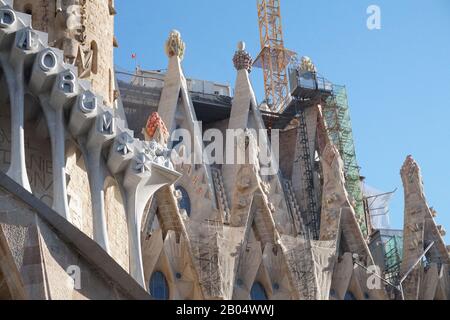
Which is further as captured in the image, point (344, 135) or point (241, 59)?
point (344, 135)

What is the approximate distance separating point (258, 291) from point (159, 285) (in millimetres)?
2744

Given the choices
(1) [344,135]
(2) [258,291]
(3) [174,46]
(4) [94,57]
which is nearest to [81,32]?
(4) [94,57]

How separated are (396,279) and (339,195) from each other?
9.25 feet

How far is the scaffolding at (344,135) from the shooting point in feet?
107

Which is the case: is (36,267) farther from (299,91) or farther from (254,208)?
(299,91)

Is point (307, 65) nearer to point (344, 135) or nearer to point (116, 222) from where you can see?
point (344, 135)

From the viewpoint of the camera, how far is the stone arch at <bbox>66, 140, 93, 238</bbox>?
48.0 feet

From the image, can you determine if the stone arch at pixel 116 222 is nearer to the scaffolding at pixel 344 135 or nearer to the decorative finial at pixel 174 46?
the decorative finial at pixel 174 46

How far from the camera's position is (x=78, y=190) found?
15.0m

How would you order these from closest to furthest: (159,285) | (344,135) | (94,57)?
(94,57), (159,285), (344,135)

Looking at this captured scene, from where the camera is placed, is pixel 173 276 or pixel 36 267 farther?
pixel 173 276

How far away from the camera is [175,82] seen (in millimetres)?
28906
